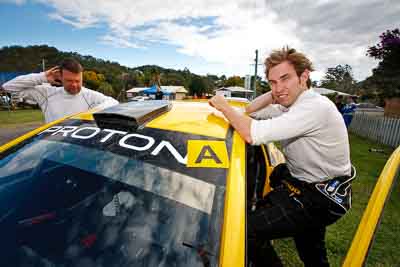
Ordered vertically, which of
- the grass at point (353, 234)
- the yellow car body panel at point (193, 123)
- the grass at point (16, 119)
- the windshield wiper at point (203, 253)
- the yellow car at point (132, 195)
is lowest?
the grass at point (16, 119)

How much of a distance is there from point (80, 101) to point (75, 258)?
2.34m

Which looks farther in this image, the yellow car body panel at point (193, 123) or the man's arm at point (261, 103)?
the man's arm at point (261, 103)

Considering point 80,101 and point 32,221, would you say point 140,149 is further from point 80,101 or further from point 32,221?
point 80,101

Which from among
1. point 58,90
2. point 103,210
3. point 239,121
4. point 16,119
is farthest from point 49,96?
point 16,119

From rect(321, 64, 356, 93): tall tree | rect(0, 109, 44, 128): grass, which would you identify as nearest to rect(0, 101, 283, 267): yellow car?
rect(0, 109, 44, 128): grass

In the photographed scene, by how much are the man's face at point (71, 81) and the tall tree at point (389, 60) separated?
1100 centimetres

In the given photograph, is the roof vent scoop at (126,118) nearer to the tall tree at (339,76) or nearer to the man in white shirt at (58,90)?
the man in white shirt at (58,90)

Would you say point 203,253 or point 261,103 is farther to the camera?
point 261,103

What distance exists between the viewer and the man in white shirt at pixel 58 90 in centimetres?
268

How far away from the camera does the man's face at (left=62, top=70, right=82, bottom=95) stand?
106 inches

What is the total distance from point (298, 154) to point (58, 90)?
2.72 meters

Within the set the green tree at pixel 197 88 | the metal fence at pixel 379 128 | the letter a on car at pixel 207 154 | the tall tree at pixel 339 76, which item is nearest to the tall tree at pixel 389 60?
the metal fence at pixel 379 128

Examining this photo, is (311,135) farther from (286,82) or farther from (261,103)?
(261,103)

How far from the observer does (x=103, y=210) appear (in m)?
1.08
